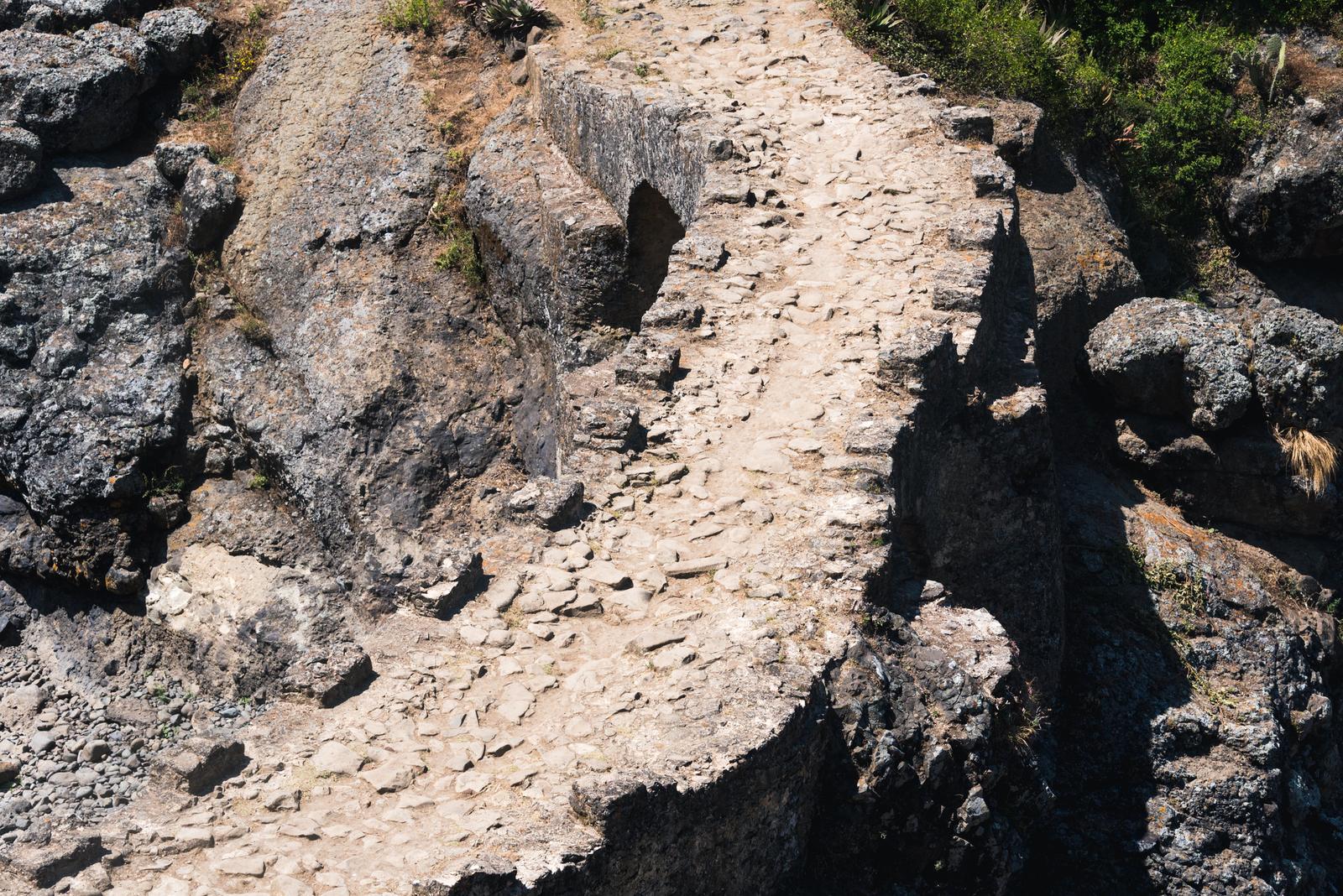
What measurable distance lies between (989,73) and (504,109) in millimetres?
5358

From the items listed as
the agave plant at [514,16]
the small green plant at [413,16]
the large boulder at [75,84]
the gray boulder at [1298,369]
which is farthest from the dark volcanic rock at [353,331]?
the gray boulder at [1298,369]

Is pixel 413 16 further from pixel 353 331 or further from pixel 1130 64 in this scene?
pixel 1130 64

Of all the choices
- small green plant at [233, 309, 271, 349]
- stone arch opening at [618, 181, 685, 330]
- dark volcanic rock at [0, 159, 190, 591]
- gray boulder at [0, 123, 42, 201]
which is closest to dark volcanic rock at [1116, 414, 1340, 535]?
stone arch opening at [618, 181, 685, 330]

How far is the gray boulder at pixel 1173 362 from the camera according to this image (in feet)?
43.9

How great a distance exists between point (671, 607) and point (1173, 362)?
7.10 meters

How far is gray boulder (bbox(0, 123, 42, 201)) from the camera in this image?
53.9ft

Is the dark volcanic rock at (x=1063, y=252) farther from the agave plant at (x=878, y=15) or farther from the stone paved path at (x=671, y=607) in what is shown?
the stone paved path at (x=671, y=607)

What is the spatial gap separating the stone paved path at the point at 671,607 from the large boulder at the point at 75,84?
8370 mm

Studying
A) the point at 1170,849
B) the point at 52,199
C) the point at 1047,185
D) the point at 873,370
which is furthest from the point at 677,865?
the point at 52,199

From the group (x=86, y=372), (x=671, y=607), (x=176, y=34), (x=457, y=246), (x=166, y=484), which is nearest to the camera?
(x=671, y=607)

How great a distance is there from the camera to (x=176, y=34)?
1784cm

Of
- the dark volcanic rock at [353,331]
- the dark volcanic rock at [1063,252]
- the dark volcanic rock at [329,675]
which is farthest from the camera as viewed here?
the dark volcanic rock at [353,331]

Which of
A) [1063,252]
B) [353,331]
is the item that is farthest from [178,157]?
[1063,252]

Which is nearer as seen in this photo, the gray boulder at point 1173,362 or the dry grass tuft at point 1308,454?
the gray boulder at point 1173,362
